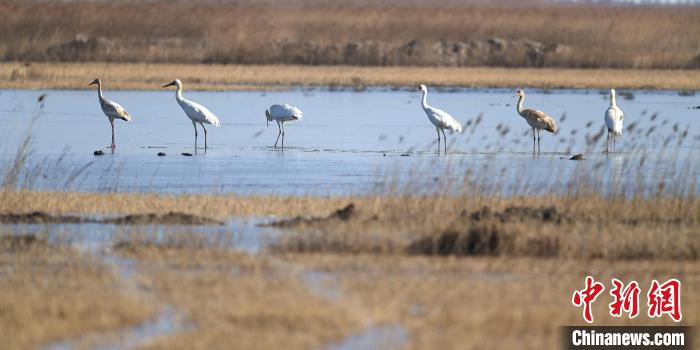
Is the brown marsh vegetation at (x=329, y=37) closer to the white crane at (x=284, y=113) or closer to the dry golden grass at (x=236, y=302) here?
the white crane at (x=284, y=113)

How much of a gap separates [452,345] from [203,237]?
3.64 m

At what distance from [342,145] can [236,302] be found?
39.1 feet

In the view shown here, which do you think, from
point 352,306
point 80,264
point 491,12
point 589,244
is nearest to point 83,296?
point 80,264

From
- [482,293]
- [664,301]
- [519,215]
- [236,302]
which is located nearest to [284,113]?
[519,215]

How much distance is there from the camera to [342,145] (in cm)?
1992

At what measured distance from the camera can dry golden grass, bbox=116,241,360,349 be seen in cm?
727

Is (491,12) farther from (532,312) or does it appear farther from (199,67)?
(532,312)

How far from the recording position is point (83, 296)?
8.21 meters

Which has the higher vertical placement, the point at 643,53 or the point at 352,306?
the point at 643,53

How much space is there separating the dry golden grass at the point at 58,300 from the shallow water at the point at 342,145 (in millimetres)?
4052

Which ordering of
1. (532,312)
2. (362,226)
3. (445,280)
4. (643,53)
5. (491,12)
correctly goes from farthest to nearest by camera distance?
(491,12)
(643,53)
(362,226)
(445,280)
(532,312)

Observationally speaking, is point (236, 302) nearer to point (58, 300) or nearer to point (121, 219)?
point (58, 300)

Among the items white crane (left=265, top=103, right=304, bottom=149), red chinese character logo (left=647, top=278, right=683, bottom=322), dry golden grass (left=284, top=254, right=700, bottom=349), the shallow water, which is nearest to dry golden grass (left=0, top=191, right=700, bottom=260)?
dry golden grass (left=284, top=254, right=700, bottom=349)

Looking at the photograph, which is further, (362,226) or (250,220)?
(250,220)
